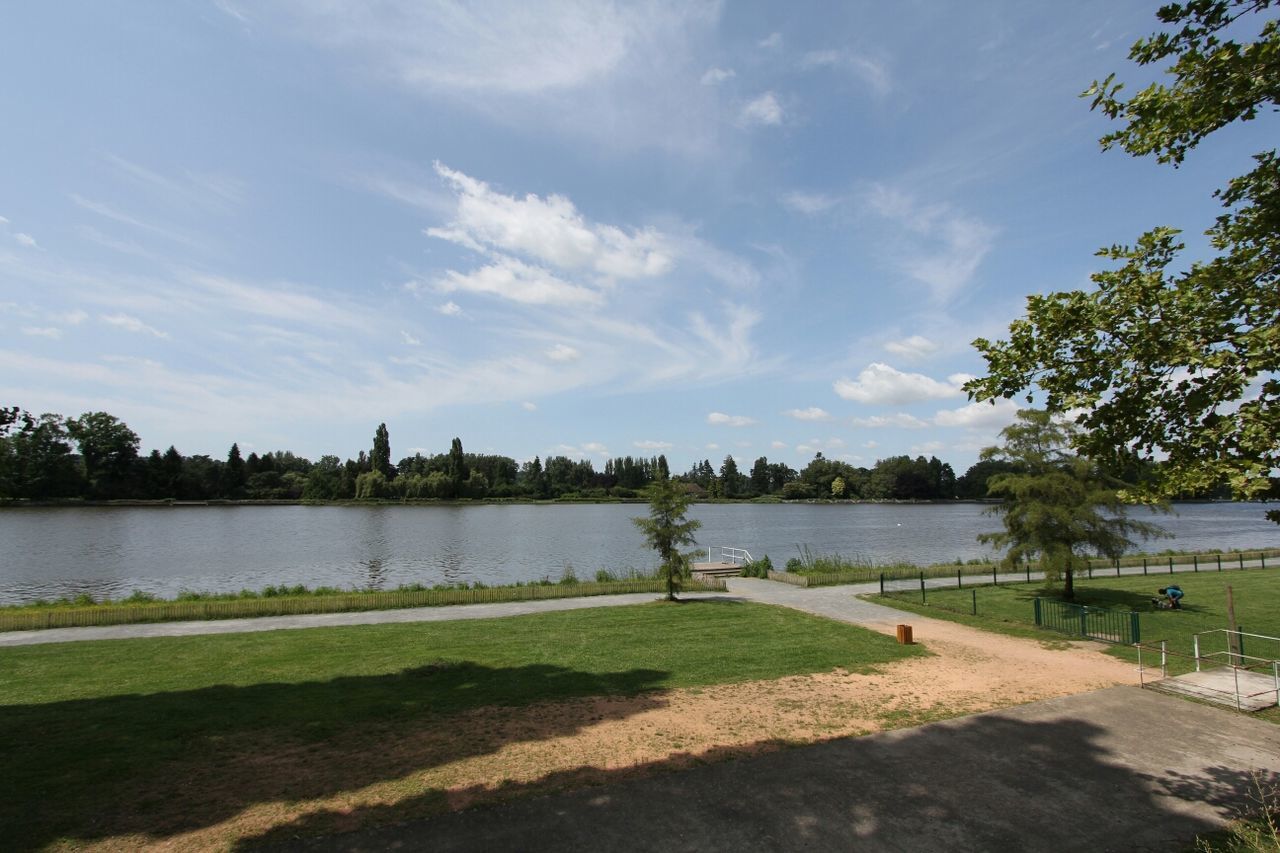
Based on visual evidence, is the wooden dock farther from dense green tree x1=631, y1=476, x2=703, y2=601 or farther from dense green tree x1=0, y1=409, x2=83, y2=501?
dense green tree x1=0, y1=409, x2=83, y2=501

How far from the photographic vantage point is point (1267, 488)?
482 cm

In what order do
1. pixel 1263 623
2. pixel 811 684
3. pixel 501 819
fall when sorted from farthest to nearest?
pixel 1263 623 < pixel 811 684 < pixel 501 819

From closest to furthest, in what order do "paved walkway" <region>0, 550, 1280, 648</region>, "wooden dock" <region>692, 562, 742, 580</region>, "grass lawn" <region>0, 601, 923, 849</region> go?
1. "grass lawn" <region>0, 601, 923, 849</region>
2. "paved walkway" <region>0, 550, 1280, 648</region>
3. "wooden dock" <region>692, 562, 742, 580</region>

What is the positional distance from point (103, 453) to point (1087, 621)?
138 metres

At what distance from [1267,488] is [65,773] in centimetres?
1349

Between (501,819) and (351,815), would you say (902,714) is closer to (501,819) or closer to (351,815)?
(501,819)

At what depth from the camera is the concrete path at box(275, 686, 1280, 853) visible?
6.96 meters

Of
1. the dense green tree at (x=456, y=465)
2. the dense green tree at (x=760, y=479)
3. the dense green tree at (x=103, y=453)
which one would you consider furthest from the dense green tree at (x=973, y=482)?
the dense green tree at (x=103, y=453)

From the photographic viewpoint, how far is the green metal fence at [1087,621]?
18.4 metres

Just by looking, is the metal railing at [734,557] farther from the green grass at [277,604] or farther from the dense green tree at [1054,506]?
the dense green tree at [1054,506]

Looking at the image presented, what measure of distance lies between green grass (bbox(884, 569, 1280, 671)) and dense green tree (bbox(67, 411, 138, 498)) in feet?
426

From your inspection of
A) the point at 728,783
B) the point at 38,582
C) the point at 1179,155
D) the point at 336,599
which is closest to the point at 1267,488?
the point at 1179,155

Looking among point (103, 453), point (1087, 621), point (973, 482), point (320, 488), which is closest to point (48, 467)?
point (103, 453)

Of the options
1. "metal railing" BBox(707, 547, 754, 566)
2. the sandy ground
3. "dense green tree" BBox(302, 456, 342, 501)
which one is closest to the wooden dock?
"metal railing" BBox(707, 547, 754, 566)
